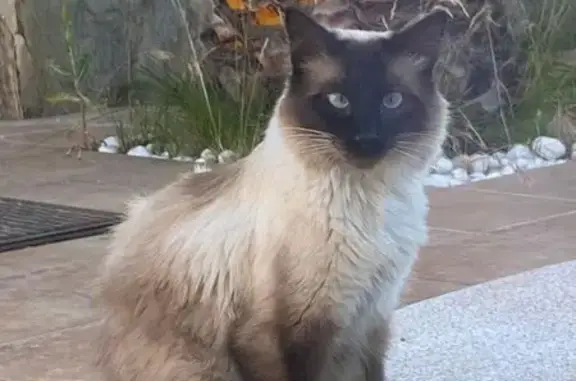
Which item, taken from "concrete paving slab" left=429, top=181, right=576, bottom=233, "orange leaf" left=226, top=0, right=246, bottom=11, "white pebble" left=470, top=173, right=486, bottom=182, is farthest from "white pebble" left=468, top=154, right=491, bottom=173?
"orange leaf" left=226, top=0, right=246, bottom=11

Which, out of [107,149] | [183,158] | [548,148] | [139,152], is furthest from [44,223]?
[548,148]

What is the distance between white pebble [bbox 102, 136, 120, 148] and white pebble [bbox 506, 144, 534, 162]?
5.09ft

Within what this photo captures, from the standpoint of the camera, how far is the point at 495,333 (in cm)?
229

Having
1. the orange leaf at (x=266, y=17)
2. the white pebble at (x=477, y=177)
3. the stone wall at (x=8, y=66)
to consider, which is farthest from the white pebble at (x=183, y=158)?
the stone wall at (x=8, y=66)

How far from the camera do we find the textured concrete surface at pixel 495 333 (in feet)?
6.78

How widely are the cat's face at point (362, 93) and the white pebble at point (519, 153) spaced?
250cm

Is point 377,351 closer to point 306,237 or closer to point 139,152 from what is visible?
point 306,237

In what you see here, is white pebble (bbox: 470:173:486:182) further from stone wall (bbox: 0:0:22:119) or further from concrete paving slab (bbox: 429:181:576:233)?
stone wall (bbox: 0:0:22:119)

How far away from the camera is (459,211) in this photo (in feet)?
11.3

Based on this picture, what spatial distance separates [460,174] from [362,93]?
7.80 feet

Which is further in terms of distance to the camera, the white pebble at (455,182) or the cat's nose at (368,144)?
the white pebble at (455,182)

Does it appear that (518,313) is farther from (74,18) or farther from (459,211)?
(74,18)

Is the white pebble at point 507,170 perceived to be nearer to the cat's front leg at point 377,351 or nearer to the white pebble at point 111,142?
the white pebble at point 111,142

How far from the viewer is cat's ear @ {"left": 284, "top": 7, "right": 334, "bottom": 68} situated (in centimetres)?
176
